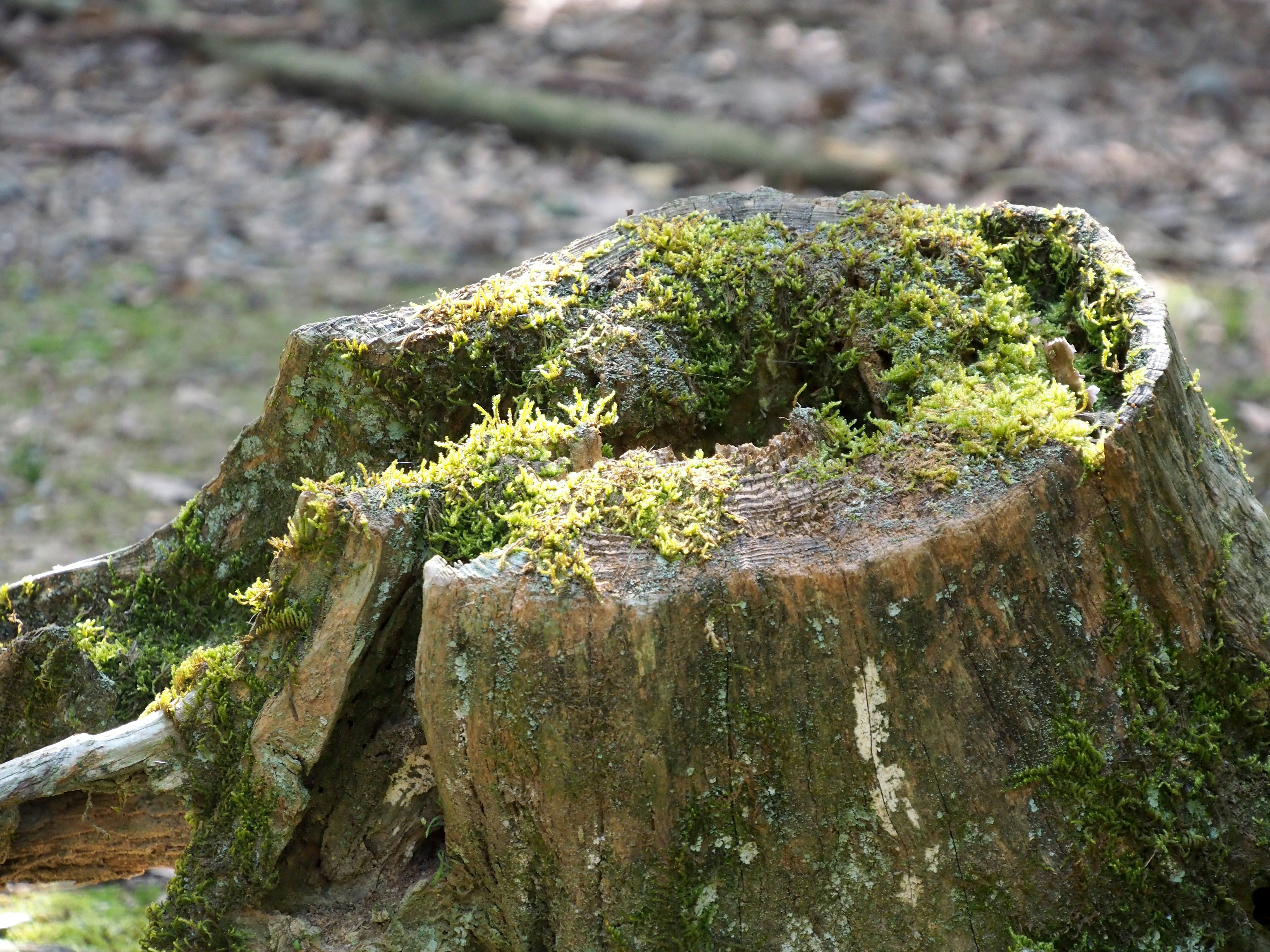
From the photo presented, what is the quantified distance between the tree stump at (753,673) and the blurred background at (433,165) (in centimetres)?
334

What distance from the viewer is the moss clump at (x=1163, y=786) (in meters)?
2.19

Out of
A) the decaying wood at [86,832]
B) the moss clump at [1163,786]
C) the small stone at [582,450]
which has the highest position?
the small stone at [582,450]

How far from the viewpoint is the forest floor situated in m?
6.44

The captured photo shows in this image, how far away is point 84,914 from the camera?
3.49m

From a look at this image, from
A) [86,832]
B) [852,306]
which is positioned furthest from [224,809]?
[852,306]

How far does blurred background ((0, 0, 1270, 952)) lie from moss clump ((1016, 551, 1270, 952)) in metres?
3.75

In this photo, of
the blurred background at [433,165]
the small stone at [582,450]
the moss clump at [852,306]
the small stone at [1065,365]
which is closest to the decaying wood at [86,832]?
the small stone at [582,450]

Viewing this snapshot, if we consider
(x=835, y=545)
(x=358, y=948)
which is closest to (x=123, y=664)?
(x=358, y=948)

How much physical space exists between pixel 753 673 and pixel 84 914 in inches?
101

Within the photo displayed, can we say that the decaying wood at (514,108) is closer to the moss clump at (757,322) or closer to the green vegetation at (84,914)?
the moss clump at (757,322)

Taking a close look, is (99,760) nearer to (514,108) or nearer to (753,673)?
(753,673)

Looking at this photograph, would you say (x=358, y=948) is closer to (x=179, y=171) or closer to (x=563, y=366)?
(x=563, y=366)

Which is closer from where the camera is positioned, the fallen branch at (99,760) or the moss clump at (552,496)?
the moss clump at (552,496)

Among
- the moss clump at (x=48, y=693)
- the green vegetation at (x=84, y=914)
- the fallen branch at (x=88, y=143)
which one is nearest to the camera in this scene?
the moss clump at (x=48, y=693)
